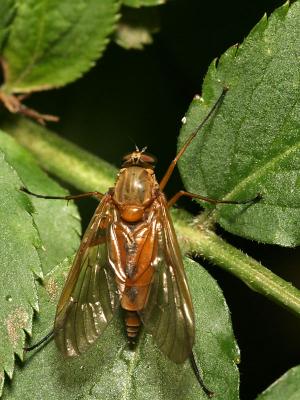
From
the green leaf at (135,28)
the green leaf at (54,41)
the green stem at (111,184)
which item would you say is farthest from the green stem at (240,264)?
the green leaf at (135,28)

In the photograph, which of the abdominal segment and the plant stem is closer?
the abdominal segment

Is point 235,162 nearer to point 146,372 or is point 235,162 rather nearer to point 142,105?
point 146,372

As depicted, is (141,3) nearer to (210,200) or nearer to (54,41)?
(54,41)

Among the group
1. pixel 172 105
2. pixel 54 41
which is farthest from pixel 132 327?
pixel 172 105

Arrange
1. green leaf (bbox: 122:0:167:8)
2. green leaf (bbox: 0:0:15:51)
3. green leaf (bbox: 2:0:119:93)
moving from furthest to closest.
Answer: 1. green leaf (bbox: 122:0:167:8)
2. green leaf (bbox: 2:0:119:93)
3. green leaf (bbox: 0:0:15:51)

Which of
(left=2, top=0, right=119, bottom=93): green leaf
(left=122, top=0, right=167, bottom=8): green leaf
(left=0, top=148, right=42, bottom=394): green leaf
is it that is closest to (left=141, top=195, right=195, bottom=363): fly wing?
(left=0, top=148, right=42, bottom=394): green leaf

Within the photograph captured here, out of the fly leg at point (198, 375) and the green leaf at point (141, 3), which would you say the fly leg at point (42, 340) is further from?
the green leaf at point (141, 3)

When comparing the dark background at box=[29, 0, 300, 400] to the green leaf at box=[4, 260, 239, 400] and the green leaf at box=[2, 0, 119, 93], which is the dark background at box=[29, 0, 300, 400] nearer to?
the green leaf at box=[2, 0, 119, 93]

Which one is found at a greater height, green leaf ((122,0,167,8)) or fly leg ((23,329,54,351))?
green leaf ((122,0,167,8))
